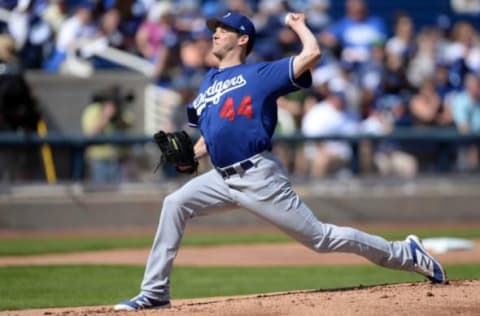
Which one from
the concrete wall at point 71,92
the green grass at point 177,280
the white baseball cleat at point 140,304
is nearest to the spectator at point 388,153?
the concrete wall at point 71,92

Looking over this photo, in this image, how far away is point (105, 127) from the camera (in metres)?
14.7

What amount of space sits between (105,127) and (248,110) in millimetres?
8385

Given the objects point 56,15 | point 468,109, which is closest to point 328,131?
point 468,109

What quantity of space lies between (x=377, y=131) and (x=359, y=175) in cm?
73

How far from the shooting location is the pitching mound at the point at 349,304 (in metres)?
6.36

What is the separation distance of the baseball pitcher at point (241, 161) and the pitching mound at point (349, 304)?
12.5 inches

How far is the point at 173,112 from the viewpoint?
14.6 metres

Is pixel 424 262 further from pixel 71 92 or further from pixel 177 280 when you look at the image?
pixel 71 92

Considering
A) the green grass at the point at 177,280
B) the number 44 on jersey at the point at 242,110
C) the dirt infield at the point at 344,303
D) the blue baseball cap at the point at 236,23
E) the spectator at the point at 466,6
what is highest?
the spectator at the point at 466,6

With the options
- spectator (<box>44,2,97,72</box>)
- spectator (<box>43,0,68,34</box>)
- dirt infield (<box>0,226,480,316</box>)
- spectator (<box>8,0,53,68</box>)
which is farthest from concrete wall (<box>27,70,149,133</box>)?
dirt infield (<box>0,226,480,316</box>)

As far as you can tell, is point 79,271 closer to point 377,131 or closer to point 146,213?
point 146,213

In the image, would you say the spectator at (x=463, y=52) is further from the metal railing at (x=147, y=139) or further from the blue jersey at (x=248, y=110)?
the blue jersey at (x=248, y=110)

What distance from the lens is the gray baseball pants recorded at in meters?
6.60

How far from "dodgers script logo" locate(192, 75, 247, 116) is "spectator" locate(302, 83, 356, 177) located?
8077 millimetres
